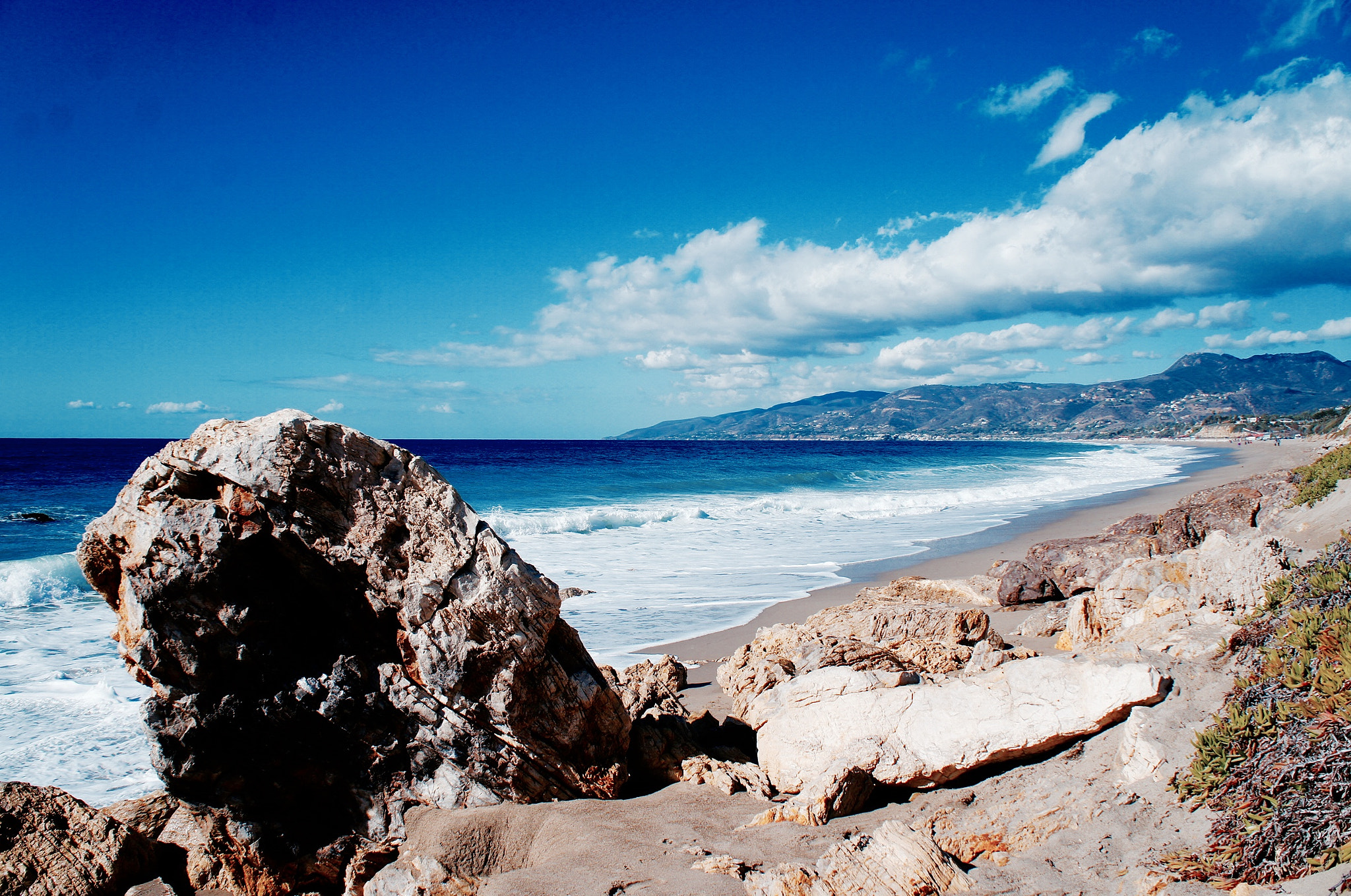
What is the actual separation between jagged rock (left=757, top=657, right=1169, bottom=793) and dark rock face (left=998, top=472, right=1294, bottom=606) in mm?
4978

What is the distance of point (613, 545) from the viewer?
62.4 feet

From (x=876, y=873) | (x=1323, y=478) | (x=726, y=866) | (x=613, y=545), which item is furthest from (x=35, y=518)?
(x=1323, y=478)

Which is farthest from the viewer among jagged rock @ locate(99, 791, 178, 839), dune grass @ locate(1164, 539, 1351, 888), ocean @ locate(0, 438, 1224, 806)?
ocean @ locate(0, 438, 1224, 806)

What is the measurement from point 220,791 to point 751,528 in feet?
62.6

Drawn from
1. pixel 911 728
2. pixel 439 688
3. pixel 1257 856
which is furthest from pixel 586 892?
pixel 1257 856

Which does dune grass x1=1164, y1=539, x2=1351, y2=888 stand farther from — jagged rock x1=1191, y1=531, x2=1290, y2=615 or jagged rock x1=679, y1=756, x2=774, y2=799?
jagged rock x1=679, y1=756, x2=774, y2=799

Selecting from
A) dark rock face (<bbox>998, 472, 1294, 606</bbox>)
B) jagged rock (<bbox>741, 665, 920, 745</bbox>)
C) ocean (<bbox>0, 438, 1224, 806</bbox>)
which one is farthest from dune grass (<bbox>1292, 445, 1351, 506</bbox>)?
jagged rock (<bbox>741, 665, 920, 745</bbox>)

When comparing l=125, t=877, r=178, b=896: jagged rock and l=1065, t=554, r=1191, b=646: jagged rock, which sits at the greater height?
l=1065, t=554, r=1191, b=646: jagged rock

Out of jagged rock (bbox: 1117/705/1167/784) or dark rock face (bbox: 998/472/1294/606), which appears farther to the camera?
dark rock face (bbox: 998/472/1294/606)

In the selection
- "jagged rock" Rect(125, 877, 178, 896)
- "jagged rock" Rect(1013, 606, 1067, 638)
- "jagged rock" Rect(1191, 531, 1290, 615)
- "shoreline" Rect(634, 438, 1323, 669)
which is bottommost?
"shoreline" Rect(634, 438, 1323, 669)

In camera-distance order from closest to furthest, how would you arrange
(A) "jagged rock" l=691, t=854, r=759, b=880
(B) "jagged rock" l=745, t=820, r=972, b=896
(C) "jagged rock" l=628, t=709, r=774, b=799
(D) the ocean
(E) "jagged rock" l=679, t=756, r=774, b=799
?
(B) "jagged rock" l=745, t=820, r=972, b=896 < (A) "jagged rock" l=691, t=854, r=759, b=880 < (E) "jagged rock" l=679, t=756, r=774, b=799 < (C) "jagged rock" l=628, t=709, r=774, b=799 < (D) the ocean

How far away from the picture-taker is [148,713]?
3.79 meters

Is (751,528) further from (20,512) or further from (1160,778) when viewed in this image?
(20,512)

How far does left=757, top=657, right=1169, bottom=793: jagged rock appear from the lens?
3992mm
